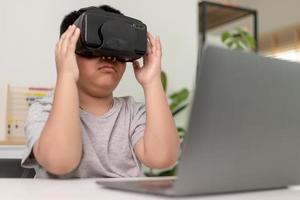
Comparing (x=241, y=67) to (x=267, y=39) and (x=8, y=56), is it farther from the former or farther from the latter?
(x=267, y=39)

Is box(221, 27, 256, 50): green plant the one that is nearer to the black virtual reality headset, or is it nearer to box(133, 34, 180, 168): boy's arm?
box(133, 34, 180, 168): boy's arm

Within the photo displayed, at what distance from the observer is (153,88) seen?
980 mm

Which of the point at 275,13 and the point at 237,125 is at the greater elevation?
the point at 275,13

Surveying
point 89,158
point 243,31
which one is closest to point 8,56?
point 89,158

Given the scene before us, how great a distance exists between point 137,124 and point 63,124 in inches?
11.3

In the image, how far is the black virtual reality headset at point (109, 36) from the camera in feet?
2.72

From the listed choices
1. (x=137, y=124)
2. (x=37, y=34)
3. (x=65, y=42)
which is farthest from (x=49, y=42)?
(x=65, y=42)

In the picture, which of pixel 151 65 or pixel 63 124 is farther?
pixel 151 65

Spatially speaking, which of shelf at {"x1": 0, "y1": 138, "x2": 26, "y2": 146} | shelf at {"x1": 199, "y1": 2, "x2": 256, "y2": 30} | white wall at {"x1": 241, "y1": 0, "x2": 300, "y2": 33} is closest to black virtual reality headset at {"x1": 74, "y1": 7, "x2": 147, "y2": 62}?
shelf at {"x1": 0, "y1": 138, "x2": 26, "y2": 146}

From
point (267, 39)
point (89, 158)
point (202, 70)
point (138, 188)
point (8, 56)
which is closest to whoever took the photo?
point (202, 70)

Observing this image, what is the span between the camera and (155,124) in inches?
36.3

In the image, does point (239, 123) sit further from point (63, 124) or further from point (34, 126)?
point (34, 126)

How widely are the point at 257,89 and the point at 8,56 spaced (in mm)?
1576

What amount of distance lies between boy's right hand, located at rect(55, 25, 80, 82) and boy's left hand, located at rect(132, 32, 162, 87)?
0.20 m
